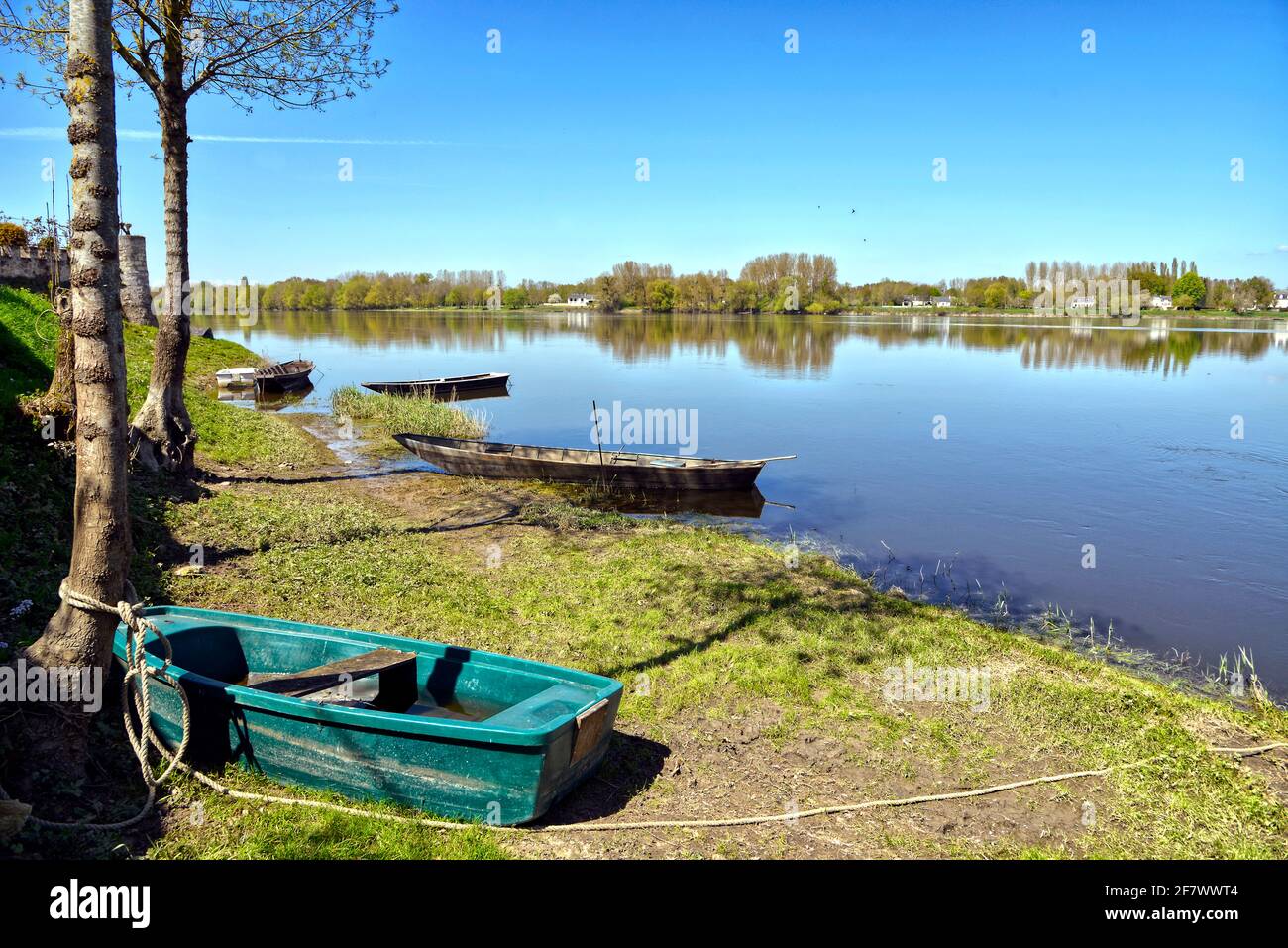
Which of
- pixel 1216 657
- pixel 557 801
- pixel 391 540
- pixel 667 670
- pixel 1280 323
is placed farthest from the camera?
pixel 1280 323

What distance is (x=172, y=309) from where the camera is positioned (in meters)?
12.8

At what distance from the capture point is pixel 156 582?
27.8 ft

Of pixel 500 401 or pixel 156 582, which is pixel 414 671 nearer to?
pixel 156 582

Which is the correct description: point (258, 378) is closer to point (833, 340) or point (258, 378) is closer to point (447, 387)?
point (447, 387)

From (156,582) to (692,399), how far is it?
29313 millimetres

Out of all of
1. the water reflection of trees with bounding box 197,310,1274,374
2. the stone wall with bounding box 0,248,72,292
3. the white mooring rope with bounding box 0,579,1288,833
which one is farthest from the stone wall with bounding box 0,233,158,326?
the water reflection of trees with bounding box 197,310,1274,374

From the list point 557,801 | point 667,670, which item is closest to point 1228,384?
point 667,670

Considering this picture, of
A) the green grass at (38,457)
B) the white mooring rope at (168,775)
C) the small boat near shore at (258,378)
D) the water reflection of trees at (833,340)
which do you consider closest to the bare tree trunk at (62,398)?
the green grass at (38,457)

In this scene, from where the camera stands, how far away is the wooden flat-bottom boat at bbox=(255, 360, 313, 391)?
A: 105 ft

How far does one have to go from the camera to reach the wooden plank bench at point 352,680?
582 centimetres

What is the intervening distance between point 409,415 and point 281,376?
10.6 meters

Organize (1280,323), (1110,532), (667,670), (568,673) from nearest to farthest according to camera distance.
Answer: (568,673)
(667,670)
(1110,532)
(1280,323)

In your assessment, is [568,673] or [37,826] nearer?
[37,826]

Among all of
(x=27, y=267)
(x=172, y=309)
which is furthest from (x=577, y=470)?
(x=27, y=267)
